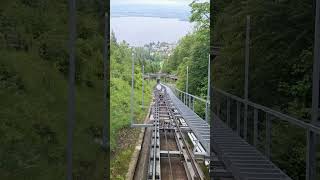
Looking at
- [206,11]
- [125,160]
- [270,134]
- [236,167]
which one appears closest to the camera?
[270,134]

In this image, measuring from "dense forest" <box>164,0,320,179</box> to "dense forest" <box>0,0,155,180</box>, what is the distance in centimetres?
130

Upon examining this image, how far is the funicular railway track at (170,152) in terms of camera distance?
570 centimetres

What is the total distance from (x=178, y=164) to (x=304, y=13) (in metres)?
3.38

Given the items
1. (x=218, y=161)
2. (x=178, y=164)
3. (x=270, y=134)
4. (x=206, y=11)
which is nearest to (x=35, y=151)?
(x=218, y=161)

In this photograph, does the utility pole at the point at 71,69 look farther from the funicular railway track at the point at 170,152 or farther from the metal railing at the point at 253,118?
the funicular railway track at the point at 170,152

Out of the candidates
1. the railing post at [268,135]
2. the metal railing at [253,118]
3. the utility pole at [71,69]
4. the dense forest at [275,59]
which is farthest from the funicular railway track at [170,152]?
the utility pole at [71,69]

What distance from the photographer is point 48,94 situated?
4.00m

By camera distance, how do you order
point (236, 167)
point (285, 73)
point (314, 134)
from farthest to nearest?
point (285, 73)
point (236, 167)
point (314, 134)

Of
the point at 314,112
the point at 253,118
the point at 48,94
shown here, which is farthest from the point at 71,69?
the point at 253,118

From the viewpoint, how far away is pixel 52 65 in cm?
432

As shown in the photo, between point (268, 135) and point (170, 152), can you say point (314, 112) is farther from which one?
point (170, 152)

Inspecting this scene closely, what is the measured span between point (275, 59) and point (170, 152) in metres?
3.34

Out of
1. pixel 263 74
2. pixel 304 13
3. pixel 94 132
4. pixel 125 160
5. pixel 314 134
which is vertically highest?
pixel 304 13

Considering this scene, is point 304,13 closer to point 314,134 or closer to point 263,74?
point 263,74
